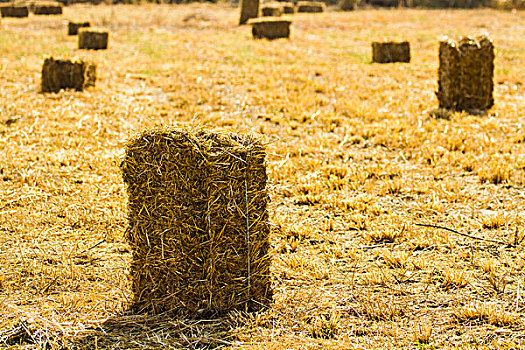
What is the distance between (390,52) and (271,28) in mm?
4898

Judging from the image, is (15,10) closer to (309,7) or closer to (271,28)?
(271,28)

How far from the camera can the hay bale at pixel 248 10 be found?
21.9m

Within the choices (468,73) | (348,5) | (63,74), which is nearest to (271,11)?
(348,5)

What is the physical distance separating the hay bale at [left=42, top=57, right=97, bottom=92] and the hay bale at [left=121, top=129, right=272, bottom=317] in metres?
7.39

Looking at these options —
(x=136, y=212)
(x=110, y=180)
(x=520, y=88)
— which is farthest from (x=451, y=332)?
(x=520, y=88)

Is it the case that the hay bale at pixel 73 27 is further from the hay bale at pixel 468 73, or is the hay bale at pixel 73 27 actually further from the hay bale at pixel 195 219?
the hay bale at pixel 195 219

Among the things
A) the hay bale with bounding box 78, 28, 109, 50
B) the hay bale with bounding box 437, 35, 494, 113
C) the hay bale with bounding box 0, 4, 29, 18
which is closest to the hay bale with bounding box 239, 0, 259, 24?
the hay bale with bounding box 78, 28, 109, 50

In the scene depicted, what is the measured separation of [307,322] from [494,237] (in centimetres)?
218

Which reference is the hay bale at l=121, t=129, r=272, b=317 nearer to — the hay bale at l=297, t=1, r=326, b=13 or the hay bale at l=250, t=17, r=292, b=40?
the hay bale at l=250, t=17, r=292, b=40

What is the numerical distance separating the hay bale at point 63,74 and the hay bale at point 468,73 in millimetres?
5990

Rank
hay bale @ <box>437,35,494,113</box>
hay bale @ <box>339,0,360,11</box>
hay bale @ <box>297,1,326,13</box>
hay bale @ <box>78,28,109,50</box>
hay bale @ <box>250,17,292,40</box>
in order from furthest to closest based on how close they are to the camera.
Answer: hay bale @ <box>339,0,360,11</box>
hay bale @ <box>297,1,326,13</box>
hay bale @ <box>250,17,292,40</box>
hay bale @ <box>78,28,109,50</box>
hay bale @ <box>437,35,494,113</box>

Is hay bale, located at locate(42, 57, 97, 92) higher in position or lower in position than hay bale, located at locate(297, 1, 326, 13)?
lower

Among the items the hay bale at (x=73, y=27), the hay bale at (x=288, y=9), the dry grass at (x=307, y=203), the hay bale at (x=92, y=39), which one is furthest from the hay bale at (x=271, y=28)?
the hay bale at (x=288, y=9)

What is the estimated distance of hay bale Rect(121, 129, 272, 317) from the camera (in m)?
4.13
